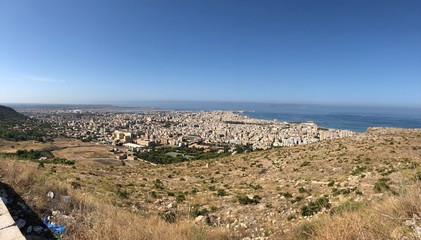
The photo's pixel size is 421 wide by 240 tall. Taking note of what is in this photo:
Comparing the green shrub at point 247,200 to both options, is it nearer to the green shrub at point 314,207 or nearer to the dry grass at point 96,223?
the green shrub at point 314,207

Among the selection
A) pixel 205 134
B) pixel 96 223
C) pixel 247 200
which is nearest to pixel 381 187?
pixel 247 200

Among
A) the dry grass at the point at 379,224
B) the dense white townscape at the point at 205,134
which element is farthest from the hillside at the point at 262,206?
the dense white townscape at the point at 205,134

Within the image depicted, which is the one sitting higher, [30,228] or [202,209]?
[30,228]

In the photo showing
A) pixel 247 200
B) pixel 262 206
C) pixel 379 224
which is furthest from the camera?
pixel 247 200

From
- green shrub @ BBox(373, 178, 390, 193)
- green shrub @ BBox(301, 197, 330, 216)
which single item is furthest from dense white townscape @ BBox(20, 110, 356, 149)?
green shrub @ BBox(301, 197, 330, 216)

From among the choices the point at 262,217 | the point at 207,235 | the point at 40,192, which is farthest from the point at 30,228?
the point at 262,217

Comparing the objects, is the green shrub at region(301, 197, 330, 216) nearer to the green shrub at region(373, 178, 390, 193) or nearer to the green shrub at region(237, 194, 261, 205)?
the green shrub at region(373, 178, 390, 193)

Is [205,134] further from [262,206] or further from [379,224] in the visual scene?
[379,224]

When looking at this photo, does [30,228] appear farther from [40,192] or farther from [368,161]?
[368,161]

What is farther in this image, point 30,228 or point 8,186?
point 8,186

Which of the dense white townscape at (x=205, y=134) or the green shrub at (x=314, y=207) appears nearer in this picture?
the green shrub at (x=314, y=207)

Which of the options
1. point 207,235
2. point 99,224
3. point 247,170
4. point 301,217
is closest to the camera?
point 99,224
